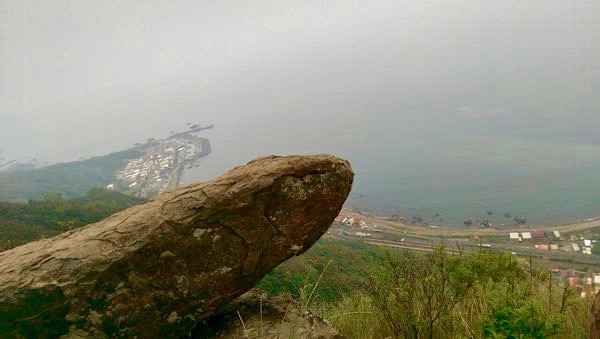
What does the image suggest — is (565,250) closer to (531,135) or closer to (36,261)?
(36,261)

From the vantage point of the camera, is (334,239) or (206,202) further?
(334,239)

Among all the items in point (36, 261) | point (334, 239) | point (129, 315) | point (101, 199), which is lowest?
point (334, 239)

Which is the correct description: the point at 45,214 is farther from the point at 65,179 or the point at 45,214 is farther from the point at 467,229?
the point at 65,179

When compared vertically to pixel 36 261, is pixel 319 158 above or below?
above

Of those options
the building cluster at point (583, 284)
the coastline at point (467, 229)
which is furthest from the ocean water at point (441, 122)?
the building cluster at point (583, 284)

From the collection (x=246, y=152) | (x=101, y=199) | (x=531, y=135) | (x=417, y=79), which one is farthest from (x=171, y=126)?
(x=531, y=135)

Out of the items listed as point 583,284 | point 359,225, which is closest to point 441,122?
point 359,225
